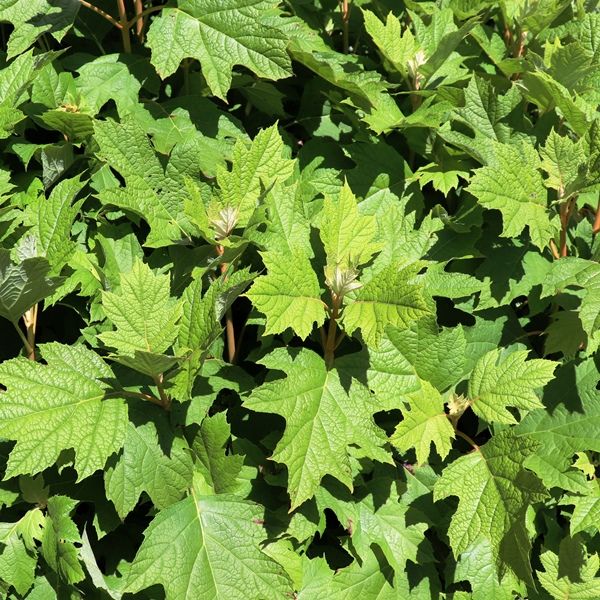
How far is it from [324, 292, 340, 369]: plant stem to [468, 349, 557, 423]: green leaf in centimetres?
45

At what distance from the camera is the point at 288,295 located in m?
2.13

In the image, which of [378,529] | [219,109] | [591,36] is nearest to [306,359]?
[378,529]

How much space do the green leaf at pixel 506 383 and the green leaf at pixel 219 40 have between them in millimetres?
1110

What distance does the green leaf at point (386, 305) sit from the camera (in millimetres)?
2029

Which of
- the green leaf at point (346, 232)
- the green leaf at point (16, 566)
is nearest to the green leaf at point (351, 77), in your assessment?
the green leaf at point (346, 232)

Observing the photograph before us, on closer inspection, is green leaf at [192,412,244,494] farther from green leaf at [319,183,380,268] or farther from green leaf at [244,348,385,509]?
green leaf at [319,183,380,268]

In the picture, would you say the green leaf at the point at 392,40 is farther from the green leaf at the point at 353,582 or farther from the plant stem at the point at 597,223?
the green leaf at the point at 353,582

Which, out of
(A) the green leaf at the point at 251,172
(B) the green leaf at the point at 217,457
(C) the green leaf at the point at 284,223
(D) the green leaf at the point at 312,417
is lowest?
(B) the green leaf at the point at 217,457

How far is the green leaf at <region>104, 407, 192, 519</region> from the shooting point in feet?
6.91

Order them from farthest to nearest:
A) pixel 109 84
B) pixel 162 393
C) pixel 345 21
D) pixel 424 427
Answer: pixel 345 21 → pixel 109 84 → pixel 424 427 → pixel 162 393

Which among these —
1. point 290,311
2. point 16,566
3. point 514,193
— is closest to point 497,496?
point 290,311

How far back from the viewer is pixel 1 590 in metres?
2.23

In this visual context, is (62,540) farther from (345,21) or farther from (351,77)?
(345,21)

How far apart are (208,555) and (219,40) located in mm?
1592
